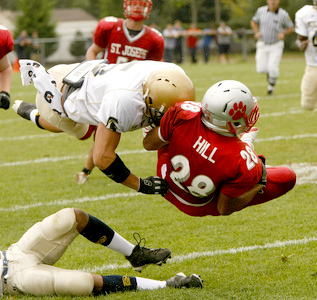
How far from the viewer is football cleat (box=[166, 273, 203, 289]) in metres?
3.50

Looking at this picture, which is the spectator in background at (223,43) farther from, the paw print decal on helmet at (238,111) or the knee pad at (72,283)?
the knee pad at (72,283)

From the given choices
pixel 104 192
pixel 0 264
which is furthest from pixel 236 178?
pixel 104 192

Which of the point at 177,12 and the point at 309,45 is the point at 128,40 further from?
the point at 177,12

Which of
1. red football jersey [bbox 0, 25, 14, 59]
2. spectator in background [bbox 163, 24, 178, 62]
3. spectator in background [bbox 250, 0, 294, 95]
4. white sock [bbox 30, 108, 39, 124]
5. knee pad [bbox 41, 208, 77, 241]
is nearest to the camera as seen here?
knee pad [bbox 41, 208, 77, 241]

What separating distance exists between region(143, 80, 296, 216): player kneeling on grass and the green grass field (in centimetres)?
56

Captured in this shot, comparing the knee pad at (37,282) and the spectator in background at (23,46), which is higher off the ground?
the knee pad at (37,282)

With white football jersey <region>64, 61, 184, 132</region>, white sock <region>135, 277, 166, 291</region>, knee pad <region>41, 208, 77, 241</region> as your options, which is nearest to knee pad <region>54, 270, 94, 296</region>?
knee pad <region>41, 208, 77, 241</region>

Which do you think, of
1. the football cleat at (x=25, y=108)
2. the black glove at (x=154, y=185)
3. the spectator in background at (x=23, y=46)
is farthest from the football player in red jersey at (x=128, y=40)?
the spectator in background at (x=23, y=46)

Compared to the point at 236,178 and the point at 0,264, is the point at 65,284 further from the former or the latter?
the point at 236,178

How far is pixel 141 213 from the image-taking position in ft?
16.9

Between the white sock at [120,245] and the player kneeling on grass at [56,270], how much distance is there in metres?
0.06

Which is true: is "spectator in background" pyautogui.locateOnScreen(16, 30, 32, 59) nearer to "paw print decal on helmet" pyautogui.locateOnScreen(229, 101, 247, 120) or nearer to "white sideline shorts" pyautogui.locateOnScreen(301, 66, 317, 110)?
"white sideline shorts" pyautogui.locateOnScreen(301, 66, 317, 110)

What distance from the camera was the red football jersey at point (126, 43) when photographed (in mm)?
6469

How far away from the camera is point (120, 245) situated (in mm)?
3633
